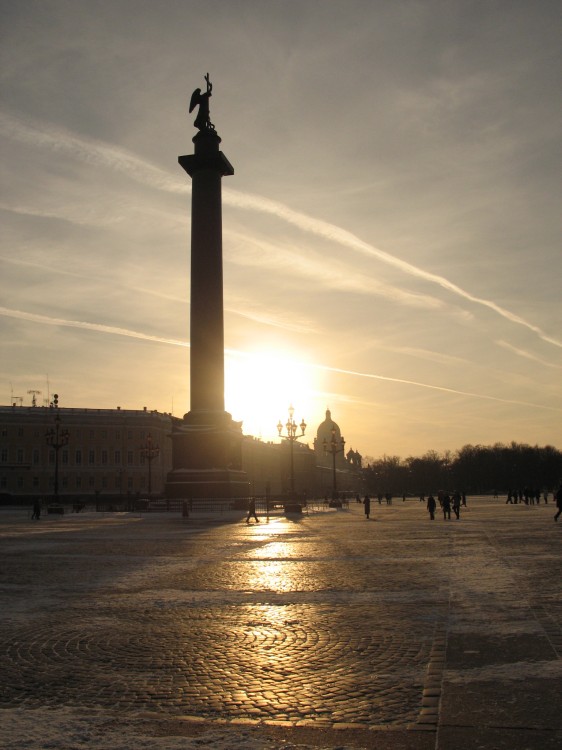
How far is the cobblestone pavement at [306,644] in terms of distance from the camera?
6.40m

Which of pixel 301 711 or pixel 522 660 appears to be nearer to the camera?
pixel 301 711

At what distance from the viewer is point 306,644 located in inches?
355

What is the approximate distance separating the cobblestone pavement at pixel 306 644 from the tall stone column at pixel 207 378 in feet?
123

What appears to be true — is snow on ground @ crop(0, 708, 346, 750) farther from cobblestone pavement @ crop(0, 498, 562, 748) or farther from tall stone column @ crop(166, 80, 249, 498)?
tall stone column @ crop(166, 80, 249, 498)

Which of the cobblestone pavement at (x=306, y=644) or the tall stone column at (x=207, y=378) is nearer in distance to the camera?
the cobblestone pavement at (x=306, y=644)

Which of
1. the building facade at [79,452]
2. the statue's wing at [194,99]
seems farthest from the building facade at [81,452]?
the statue's wing at [194,99]

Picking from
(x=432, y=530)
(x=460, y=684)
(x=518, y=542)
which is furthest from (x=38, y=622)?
Answer: (x=432, y=530)

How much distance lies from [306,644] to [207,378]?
4833 cm

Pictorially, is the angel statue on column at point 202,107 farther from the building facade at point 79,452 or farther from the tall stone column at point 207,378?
the building facade at point 79,452

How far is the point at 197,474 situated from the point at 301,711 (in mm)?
50287

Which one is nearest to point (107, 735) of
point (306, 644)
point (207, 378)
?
point (306, 644)

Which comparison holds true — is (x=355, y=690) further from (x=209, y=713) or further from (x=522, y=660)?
(x=522, y=660)

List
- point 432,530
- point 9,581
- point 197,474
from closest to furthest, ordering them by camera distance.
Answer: point 9,581
point 432,530
point 197,474

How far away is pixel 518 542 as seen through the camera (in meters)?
22.6
